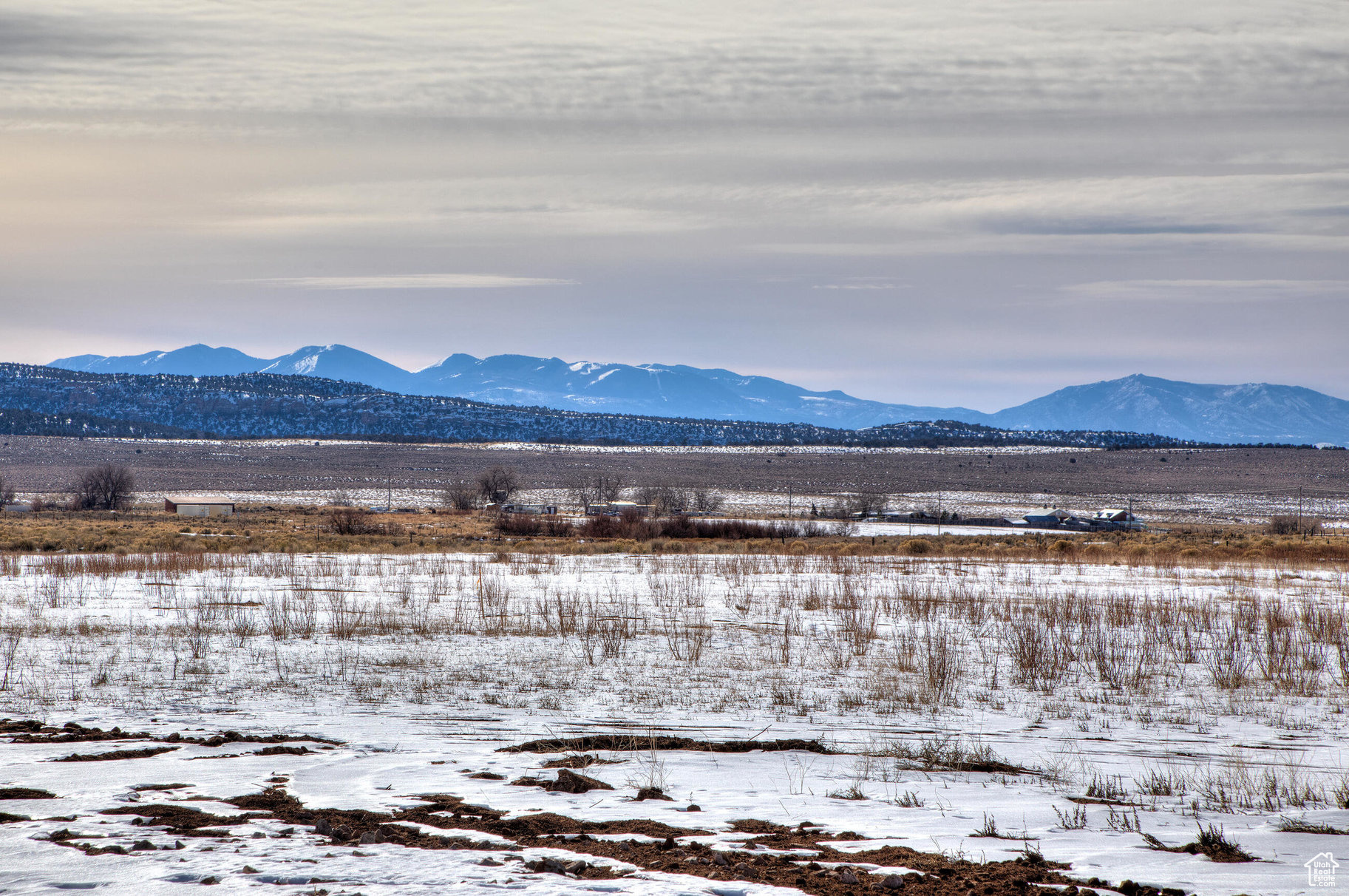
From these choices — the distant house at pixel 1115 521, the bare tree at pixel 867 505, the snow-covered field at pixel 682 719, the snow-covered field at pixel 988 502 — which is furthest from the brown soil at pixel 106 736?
the bare tree at pixel 867 505

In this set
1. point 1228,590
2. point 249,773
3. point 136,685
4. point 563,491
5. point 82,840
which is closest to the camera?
point 82,840

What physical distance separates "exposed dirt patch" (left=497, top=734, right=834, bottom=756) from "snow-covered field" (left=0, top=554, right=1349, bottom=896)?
5.0 inches

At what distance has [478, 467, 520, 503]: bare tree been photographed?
75.1 meters

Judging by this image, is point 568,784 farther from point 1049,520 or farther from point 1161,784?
point 1049,520

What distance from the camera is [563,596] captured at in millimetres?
18828

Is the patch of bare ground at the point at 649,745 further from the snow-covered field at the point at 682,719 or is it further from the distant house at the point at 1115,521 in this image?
the distant house at the point at 1115,521

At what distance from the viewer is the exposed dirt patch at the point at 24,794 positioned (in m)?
6.16

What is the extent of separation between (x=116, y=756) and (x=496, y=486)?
69.7m

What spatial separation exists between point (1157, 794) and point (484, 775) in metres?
4.69

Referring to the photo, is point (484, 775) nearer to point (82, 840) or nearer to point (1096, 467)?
point (82, 840)

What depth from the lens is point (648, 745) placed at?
324 inches

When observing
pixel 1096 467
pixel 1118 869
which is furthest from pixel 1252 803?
pixel 1096 467

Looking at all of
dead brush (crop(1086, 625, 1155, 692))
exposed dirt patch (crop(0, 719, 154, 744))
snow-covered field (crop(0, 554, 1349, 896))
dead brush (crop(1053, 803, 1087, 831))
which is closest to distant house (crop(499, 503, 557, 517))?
snow-covered field (crop(0, 554, 1349, 896))

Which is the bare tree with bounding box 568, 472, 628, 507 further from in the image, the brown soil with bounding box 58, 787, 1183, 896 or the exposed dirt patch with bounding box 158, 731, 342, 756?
the brown soil with bounding box 58, 787, 1183, 896
